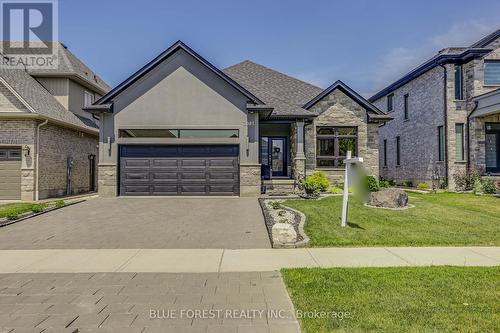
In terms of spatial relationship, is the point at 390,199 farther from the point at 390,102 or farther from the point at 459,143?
the point at 390,102

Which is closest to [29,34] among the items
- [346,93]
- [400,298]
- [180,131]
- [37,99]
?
[37,99]

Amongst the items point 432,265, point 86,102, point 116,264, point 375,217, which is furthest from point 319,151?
point 86,102

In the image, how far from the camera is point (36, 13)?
61.4ft

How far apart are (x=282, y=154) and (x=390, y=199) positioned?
32.1 ft

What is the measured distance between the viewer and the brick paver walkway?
3.78 meters

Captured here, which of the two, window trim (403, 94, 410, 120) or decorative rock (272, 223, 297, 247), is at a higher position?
window trim (403, 94, 410, 120)

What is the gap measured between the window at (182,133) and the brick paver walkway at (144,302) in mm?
10843

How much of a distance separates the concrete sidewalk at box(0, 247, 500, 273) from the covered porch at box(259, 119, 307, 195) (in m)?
10.2

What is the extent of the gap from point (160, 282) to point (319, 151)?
15.3m

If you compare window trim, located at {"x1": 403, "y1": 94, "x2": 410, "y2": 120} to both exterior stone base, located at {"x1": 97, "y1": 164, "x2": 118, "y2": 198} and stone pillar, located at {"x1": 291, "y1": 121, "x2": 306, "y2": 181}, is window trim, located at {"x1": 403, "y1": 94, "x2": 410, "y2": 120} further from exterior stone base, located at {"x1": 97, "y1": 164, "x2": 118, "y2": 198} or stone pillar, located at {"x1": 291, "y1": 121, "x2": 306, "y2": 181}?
exterior stone base, located at {"x1": 97, "y1": 164, "x2": 118, "y2": 198}

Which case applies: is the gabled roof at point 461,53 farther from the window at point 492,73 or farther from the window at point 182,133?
the window at point 182,133

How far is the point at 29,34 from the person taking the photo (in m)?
21.3

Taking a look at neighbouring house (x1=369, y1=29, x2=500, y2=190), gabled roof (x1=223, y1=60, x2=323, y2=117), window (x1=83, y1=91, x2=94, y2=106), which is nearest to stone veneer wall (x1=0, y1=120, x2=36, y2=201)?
window (x1=83, y1=91, x2=94, y2=106)

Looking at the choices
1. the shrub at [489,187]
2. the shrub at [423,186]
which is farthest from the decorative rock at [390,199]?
the shrub at [423,186]
